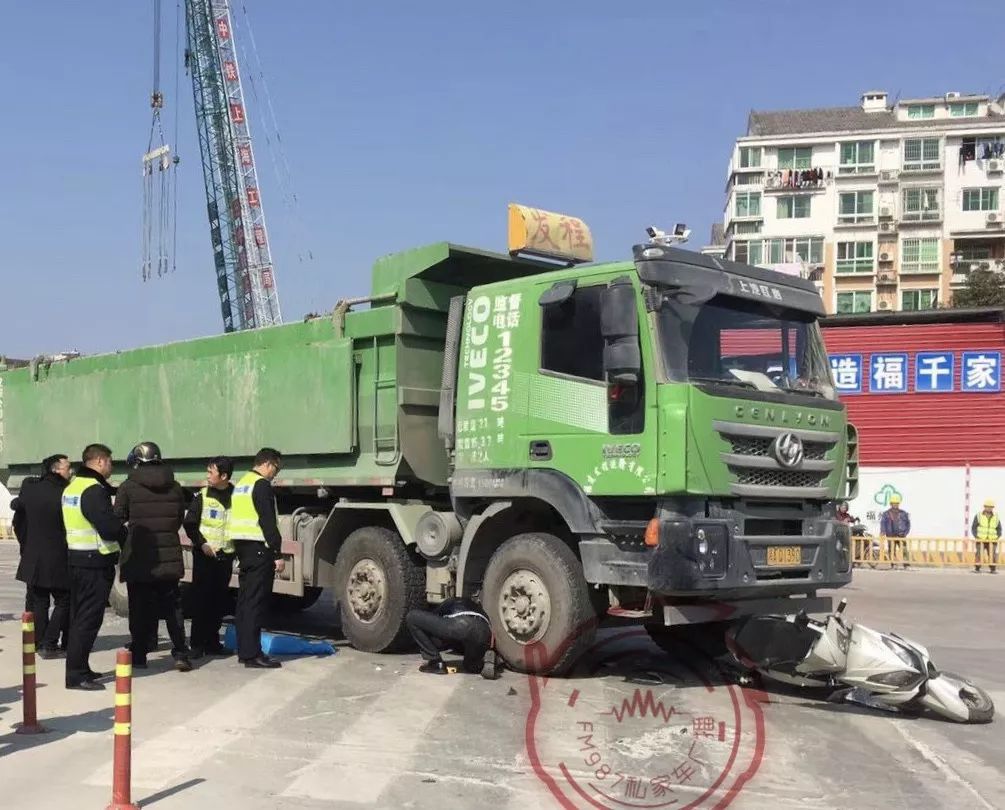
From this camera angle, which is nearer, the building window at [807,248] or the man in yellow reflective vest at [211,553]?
the man in yellow reflective vest at [211,553]

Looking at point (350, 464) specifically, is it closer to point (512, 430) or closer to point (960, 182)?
point (512, 430)

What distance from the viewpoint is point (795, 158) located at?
65562mm

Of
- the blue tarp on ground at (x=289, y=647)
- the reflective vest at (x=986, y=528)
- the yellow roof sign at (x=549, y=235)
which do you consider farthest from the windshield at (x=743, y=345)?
the reflective vest at (x=986, y=528)

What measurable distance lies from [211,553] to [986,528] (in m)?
16.3

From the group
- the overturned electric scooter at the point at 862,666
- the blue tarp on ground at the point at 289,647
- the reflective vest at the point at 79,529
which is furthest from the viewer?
the blue tarp on ground at the point at 289,647

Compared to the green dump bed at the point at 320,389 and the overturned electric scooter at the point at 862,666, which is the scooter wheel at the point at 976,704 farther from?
the green dump bed at the point at 320,389

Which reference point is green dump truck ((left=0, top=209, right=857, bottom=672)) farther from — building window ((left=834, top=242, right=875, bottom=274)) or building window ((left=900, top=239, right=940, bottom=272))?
building window ((left=900, top=239, right=940, bottom=272))

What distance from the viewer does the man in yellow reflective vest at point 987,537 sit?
19.4 m

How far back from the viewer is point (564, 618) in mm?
7008

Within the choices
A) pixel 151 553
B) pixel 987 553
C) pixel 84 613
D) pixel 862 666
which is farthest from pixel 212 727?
pixel 987 553

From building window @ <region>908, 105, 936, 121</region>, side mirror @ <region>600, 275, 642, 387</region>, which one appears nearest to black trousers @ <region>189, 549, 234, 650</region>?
side mirror @ <region>600, 275, 642, 387</region>

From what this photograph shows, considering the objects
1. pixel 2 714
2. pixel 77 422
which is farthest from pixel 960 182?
pixel 2 714

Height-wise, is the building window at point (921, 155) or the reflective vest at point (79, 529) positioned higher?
the building window at point (921, 155)

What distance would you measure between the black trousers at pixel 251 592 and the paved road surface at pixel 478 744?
23 cm
